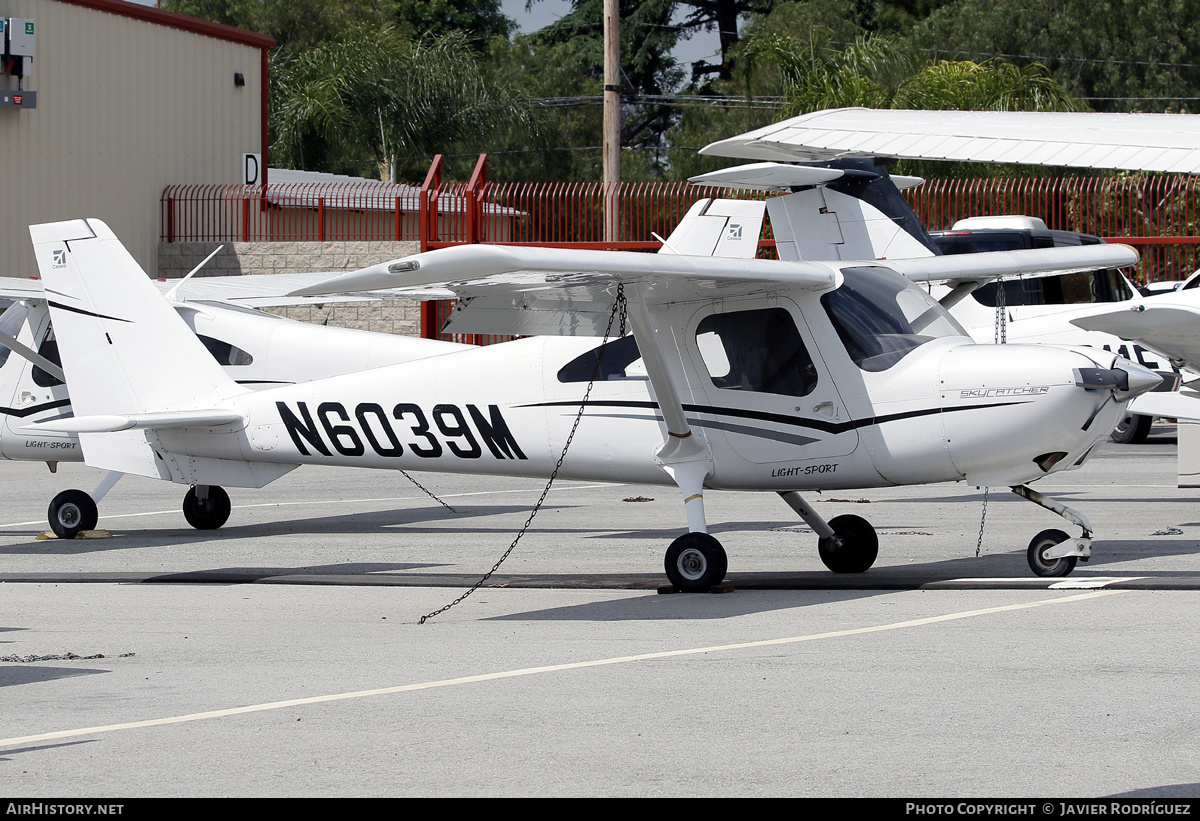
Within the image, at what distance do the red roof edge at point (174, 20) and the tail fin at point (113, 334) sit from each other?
1932cm

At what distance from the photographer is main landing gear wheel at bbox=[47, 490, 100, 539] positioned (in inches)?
499

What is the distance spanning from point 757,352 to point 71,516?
21.5 ft

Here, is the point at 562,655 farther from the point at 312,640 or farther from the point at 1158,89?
the point at 1158,89

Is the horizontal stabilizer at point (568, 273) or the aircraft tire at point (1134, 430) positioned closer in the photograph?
the horizontal stabilizer at point (568, 273)

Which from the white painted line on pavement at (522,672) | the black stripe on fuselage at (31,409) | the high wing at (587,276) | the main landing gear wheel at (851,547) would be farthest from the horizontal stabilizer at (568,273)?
the black stripe on fuselage at (31,409)

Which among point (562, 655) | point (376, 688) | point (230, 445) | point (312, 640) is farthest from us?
point (230, 445)

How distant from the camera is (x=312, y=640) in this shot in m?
7.88

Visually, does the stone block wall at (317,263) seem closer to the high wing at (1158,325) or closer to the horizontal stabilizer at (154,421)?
the horizontal stabilizer at (154,421)

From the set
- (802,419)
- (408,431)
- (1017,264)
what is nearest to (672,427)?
(802,419)

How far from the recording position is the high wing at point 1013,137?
7.37 m

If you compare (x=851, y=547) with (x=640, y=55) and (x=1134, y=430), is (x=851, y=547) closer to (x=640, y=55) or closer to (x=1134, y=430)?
(x=1134, y=430)
